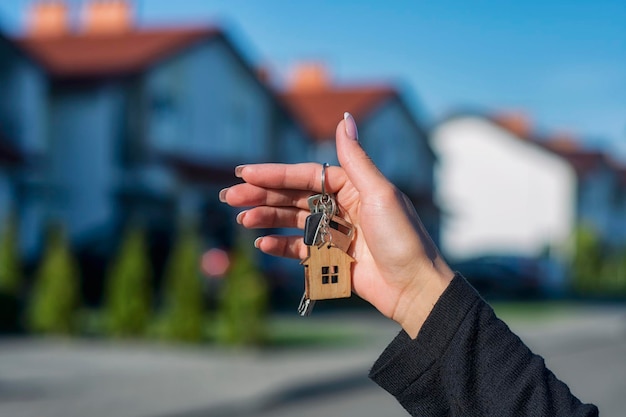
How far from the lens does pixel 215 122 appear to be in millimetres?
28797

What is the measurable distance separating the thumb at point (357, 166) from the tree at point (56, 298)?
1443 cm

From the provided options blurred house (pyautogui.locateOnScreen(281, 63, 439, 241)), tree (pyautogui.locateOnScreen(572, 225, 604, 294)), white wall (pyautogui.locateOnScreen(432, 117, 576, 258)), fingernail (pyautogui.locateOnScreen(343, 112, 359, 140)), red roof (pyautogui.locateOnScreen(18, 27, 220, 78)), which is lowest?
tree (pyautogui.locateOnScreen(572, 225, 604, 294))

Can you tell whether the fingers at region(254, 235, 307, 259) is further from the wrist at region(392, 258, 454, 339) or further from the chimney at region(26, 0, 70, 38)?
the chimney at region(26, 0, 70, 38)

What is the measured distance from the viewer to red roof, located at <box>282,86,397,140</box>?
35.1 metres

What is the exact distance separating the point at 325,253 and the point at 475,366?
0.39 metres

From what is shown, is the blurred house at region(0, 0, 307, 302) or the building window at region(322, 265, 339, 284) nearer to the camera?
the building window at region(322, 265, 339, 284)

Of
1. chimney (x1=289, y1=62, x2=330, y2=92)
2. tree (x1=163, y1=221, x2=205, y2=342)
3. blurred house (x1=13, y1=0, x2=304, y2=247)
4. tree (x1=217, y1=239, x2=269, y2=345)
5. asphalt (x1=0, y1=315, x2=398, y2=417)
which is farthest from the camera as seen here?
chimney (x1=289, y1=62, x2=330, y2=92)

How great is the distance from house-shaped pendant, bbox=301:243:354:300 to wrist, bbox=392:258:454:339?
0.13m

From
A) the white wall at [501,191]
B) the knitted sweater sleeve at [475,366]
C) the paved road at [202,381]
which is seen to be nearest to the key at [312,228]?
the knitted sweater sleeve at [475,366]

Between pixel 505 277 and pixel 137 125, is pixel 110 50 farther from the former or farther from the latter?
A: pixel 505 277

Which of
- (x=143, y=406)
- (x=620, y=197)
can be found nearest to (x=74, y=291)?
(x=143, y=406)

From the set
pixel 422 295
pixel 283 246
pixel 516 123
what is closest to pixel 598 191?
pixel 516 123

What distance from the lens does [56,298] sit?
1566 cm

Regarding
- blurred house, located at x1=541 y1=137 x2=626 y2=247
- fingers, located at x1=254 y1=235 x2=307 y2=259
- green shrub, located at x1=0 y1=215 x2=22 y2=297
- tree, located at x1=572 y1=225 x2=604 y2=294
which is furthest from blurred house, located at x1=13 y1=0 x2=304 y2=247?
blurred house, located at x1=541 y1=137 x2=626 y2=247
